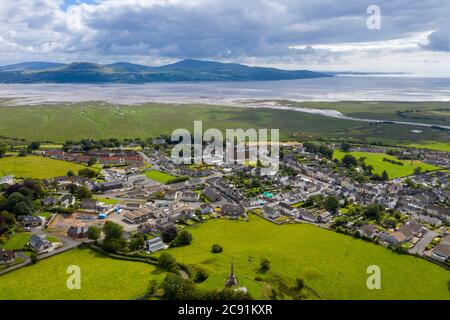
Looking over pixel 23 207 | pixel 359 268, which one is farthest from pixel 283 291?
pixel 23 207

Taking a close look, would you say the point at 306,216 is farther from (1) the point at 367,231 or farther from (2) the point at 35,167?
(2) the point at 35,167

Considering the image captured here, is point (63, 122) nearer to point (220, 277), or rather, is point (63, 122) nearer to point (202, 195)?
point (202, 195)

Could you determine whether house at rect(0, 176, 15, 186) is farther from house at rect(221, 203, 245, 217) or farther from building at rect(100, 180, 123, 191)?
house at rect(221, 203, 245, 217)

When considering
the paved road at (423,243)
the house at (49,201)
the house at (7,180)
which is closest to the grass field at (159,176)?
the house at (49,201)

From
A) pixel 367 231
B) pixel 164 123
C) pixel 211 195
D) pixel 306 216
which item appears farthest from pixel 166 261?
pixel 164 123

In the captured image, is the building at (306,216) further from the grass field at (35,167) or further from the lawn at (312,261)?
the grass field at (35,167)

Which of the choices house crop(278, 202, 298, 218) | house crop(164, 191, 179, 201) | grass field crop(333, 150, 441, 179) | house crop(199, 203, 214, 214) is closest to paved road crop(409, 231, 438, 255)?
house crop(278, 202, 298, 218)
